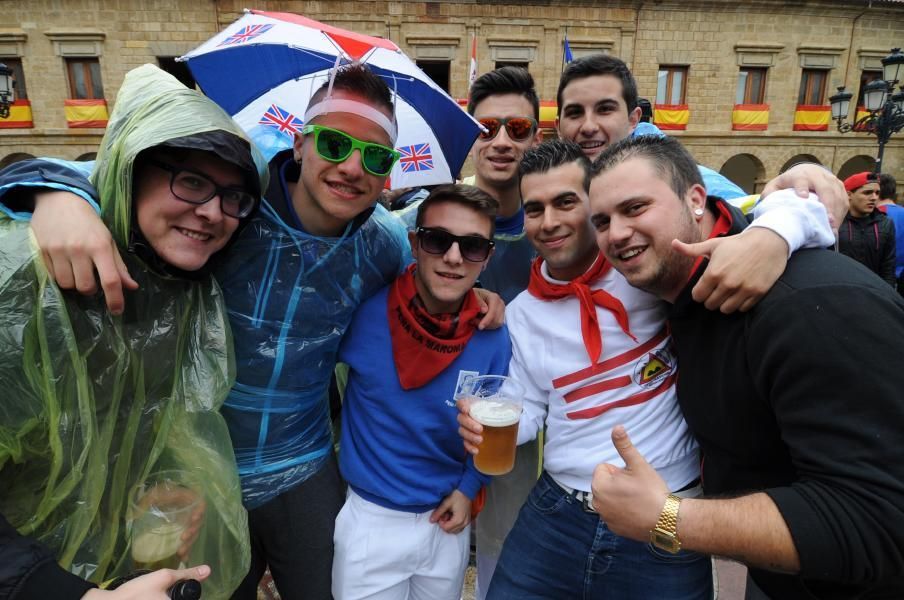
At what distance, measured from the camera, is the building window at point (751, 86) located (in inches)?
655

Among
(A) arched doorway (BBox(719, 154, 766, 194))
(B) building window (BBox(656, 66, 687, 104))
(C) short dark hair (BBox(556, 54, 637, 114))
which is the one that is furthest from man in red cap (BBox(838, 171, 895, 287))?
(A) arched doorway (BBox(719, 154, 766, 194))

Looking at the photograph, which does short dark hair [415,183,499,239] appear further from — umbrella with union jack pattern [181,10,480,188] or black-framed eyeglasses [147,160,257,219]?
black-framed eyeglasses [147,160,257,219]

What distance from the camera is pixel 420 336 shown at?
2.04m

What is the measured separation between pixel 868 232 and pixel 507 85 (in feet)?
18.0

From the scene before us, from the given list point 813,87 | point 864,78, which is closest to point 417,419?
point 813,87

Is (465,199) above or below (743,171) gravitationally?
below

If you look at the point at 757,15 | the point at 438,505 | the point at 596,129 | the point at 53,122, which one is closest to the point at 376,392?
the point at 438,505

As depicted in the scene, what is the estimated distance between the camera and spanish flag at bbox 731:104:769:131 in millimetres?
16500

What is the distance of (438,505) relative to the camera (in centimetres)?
211

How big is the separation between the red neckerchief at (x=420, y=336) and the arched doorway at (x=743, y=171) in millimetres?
19113

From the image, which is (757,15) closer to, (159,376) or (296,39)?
(296,39)

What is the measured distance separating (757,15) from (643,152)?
19413mm

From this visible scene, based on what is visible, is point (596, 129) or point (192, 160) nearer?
point (192, 160)

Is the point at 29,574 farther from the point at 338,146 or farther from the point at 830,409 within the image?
the point at 830,409
